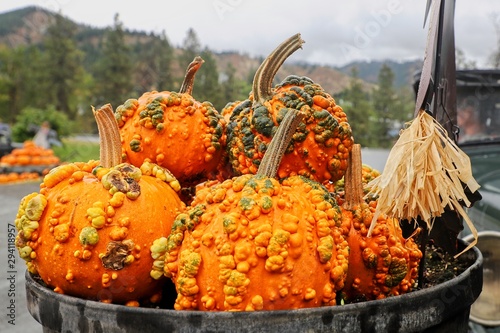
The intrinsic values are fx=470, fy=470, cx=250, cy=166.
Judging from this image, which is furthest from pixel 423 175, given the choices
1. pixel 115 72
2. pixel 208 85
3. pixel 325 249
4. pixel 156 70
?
pixel 156 70

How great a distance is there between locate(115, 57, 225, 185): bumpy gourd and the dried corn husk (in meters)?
0.66

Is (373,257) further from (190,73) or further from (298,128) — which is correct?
(190,73)

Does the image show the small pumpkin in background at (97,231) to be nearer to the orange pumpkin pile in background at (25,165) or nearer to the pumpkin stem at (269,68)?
the pumpkin stem at (269,68)

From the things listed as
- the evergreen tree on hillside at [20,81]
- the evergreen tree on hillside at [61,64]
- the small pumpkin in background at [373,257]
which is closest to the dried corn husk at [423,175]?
the small pumpkin in background at [373,257]

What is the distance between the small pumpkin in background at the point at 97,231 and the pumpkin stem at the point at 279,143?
0.33 meters

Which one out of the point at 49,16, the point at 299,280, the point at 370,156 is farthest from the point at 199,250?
the point at 49,16

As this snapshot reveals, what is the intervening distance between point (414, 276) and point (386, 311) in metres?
0.52

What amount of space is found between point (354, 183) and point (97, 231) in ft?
2.66

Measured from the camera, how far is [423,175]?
133cm

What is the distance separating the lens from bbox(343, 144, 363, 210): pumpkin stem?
153cm

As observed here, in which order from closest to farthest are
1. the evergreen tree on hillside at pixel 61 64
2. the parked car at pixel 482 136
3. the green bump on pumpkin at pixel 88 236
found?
the green bump on pumpkin at pixel 88 236, the parked car at pixel 482 136, the evergreen tree on hillside at pixel 61 64

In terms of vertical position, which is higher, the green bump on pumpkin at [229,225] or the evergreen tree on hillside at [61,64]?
the evergreen tree on hillside at [61,64]

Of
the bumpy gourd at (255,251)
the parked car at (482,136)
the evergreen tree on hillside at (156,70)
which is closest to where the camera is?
the bumpy gourd at (255,251)

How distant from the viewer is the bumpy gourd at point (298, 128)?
154 cm
